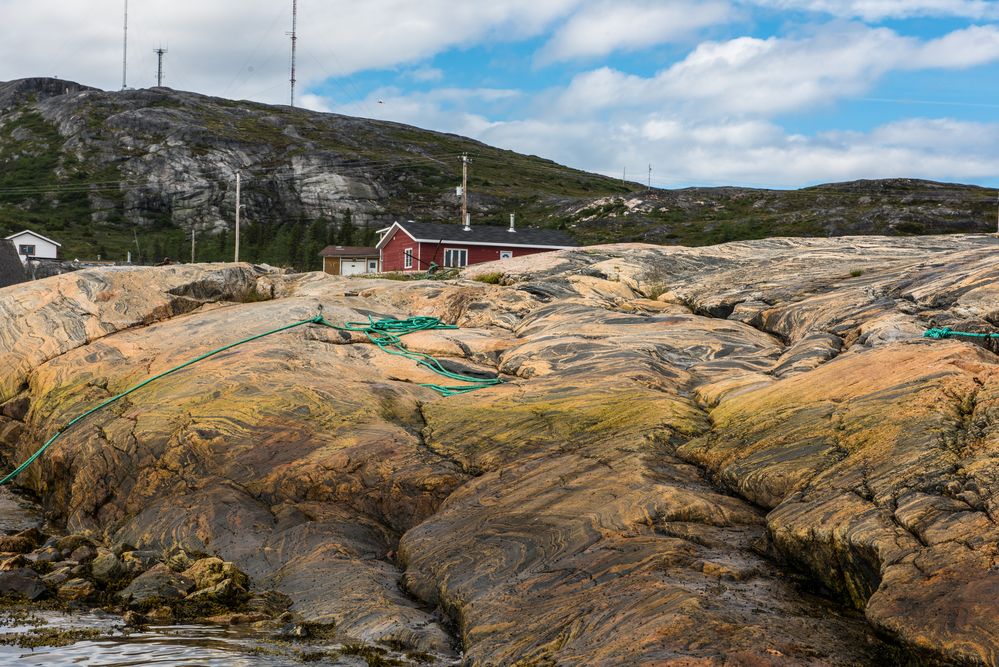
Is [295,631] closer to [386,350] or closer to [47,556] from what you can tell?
[47,556]

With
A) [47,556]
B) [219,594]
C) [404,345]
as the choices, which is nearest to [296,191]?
[404,345]

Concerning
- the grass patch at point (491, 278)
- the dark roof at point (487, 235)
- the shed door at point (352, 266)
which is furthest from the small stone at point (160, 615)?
the shed door at point (352, 266)

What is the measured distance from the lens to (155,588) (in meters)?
10.6

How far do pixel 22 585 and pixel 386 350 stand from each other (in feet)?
24.2

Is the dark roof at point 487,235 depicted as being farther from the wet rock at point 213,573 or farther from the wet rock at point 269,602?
the wet rock at point 269,602

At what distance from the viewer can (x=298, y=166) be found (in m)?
152

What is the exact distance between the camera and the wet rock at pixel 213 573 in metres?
10.7

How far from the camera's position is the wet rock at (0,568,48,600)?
10.7 metres

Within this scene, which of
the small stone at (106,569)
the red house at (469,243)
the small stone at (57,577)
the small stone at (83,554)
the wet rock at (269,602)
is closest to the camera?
the wet rock at (269,602)

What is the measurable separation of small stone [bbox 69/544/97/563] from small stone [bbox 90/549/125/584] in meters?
0.50

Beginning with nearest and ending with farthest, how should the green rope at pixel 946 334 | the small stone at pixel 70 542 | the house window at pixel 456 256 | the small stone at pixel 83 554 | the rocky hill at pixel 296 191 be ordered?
the small stone at pixel 83 554 < the small stone at pixel 70 542 < the green rope at pixel 946 334 < the house window at pixel 456 256 < the rocky hill at pixel 296 191

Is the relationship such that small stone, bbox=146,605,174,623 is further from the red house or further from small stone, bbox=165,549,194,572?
the red house

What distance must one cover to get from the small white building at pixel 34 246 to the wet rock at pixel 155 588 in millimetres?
92337

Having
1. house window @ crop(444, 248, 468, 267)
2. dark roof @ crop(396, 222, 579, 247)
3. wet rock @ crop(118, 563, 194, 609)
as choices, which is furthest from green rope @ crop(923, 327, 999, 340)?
house window @ crop(444, 248, 468, 267)
